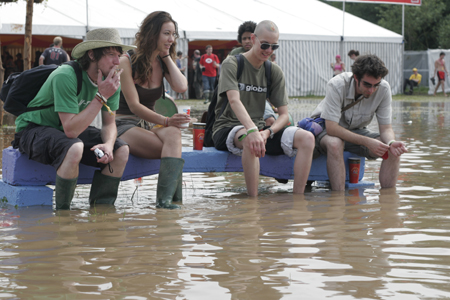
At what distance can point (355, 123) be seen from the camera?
534cm

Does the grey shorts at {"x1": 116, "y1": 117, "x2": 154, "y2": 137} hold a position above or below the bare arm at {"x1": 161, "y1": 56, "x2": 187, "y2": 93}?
below

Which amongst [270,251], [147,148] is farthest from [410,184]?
[270,251]

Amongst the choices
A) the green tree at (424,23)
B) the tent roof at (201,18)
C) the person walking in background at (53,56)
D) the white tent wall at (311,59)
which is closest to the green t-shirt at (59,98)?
the person walking in background at (53,56)

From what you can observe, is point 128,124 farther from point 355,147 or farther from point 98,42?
point 355,147

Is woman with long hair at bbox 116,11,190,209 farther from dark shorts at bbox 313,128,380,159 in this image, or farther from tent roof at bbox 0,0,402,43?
tent roof at bbox 0,0,402,43

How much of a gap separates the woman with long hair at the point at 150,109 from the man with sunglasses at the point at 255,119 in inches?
19.3

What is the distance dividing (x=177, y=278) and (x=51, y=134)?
1862 millimetres

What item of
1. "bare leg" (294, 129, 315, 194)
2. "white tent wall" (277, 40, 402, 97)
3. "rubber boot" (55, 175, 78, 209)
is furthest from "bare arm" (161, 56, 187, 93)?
"white tent wall" (277, 40, 402, 97)

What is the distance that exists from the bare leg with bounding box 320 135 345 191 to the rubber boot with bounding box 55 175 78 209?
2.12 meters

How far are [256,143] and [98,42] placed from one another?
137 cm

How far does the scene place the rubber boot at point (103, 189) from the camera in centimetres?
445

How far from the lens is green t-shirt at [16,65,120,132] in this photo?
4055 millimetres

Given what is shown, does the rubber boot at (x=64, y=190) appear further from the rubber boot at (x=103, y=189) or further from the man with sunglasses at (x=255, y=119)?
the man with sunglasses at (x=255, y=119)

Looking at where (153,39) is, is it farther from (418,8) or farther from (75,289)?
(418,8)
